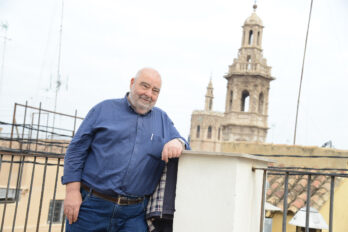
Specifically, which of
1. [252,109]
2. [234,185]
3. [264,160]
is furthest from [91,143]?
[252,109]

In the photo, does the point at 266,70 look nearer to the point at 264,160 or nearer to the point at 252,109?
the point at 252,109

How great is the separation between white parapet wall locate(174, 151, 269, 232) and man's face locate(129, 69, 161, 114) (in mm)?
406

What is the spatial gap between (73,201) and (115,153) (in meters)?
0.40

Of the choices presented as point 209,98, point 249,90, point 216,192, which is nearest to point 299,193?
point 216,192

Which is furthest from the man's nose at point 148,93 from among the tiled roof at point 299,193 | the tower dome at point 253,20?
the tower dome at point 253,20

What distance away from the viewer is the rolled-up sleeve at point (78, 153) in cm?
245

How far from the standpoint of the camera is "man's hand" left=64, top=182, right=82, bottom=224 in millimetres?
2428

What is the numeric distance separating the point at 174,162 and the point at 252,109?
140 ft

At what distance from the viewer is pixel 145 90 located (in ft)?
8.25

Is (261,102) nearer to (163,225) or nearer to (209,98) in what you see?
(209,98)

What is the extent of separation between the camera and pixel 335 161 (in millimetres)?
10547

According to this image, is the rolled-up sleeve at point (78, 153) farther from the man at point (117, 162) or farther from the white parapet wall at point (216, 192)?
the white parapet wall at point (216, 192)

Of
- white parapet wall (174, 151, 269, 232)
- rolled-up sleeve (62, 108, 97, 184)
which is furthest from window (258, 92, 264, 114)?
rolled-up sleeve (62, 108, 97, 184)

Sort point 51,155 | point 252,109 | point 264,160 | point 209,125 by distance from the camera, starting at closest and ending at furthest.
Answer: point 264,160 → point 51,155 → point 252,109 → point 209,125
